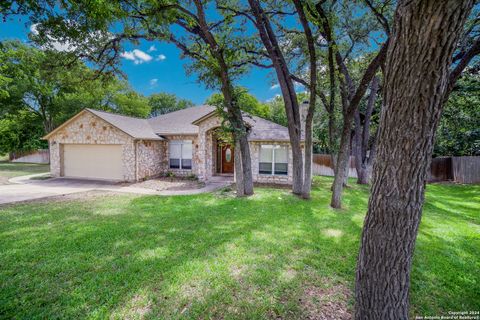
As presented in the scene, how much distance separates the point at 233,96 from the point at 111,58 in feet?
20.5

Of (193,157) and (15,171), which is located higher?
(193,157)

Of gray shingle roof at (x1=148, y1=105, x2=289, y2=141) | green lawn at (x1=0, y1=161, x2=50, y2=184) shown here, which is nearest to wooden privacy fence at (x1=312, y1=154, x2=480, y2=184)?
gray shingle roof at (x1=148, y1=105, x2=289, y2=141)

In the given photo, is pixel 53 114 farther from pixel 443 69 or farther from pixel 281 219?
pixel 443 69

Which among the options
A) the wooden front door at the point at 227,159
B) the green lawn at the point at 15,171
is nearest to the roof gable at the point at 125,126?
the green lawn at the point at 15,171

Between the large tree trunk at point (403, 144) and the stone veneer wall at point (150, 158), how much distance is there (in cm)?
1291

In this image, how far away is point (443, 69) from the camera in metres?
1.82

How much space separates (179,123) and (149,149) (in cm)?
330

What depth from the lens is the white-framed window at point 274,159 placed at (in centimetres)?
1263

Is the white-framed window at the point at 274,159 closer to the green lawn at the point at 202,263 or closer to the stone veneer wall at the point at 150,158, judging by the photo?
the green lawn at the point at 202,263

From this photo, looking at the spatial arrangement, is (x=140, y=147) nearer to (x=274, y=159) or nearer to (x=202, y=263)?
(x=274, y=159)

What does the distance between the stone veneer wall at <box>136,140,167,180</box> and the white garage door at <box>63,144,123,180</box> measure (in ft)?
3.67

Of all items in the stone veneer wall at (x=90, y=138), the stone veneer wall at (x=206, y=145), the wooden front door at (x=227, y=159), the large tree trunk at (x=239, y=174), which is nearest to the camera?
the large tree trunk at (x=239, y=174)

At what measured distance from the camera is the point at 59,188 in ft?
35.0

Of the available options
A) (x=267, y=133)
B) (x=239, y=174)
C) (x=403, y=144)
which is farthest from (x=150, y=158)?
(x=403, y=144)
